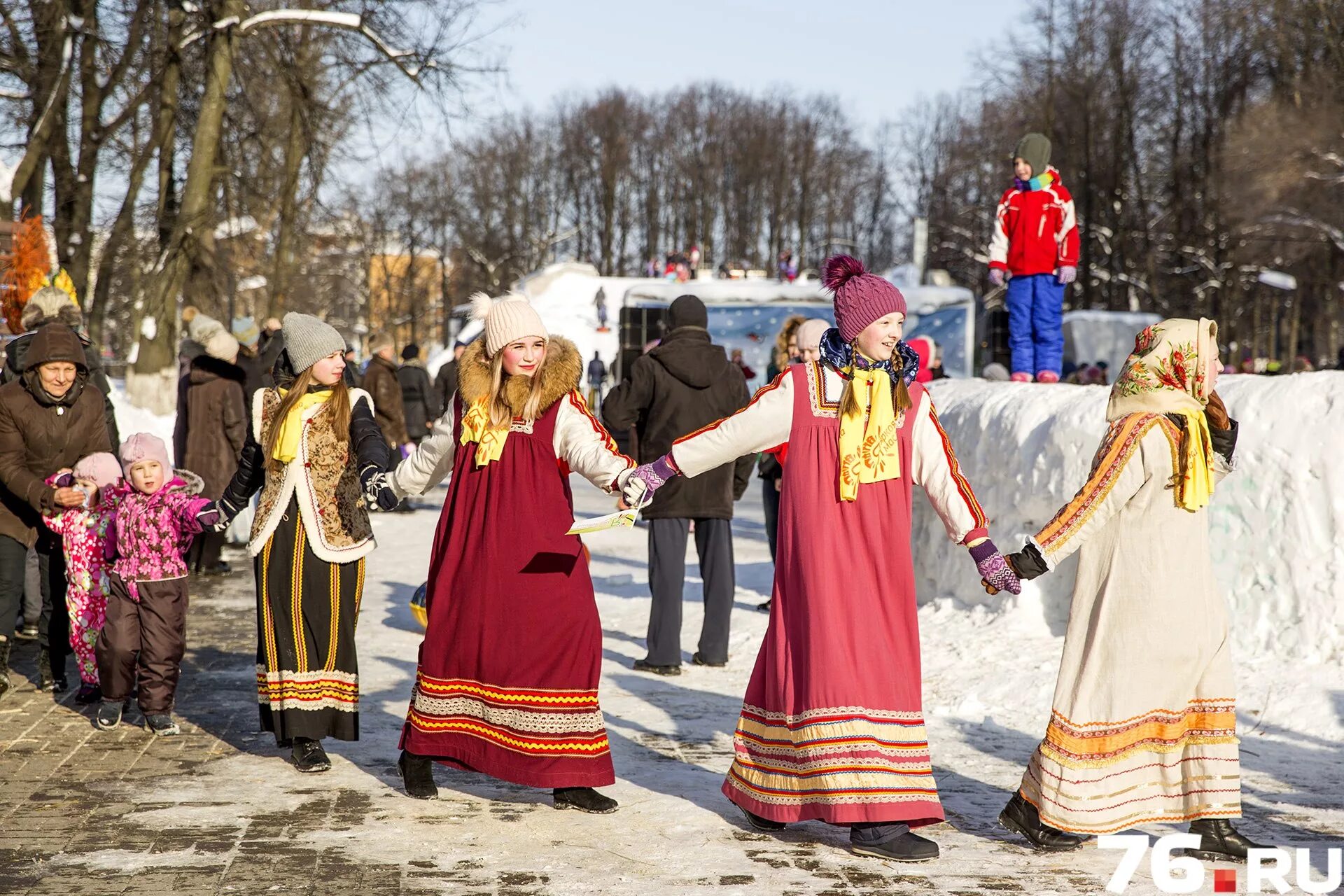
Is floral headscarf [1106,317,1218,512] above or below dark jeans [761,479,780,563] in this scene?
above

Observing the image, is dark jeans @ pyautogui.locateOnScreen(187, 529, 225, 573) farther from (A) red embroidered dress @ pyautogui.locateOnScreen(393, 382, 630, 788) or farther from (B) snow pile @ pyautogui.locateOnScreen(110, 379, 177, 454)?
(A) red embroidered dress @ pyautogui.locateOnScreen(393, 382, 630, 788)

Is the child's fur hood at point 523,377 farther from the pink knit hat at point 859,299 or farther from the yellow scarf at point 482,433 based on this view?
the pink knit hat at point 859,299

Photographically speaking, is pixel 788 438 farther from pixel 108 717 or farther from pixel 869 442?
pixel 108 717

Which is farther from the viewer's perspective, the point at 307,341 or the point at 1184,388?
the point at 307,341

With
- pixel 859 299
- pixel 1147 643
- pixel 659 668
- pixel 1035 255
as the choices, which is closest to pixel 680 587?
pixel 659 668

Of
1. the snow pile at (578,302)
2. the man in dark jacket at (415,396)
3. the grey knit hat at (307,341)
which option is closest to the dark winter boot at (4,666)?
the grey knit hat at (307,341)

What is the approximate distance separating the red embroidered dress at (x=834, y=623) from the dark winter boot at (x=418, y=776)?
3.56 feet

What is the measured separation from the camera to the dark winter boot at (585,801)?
17.7ft

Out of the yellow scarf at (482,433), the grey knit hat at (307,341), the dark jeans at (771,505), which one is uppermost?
the grey knit hat at (307,341)

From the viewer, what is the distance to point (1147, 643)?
4879mm

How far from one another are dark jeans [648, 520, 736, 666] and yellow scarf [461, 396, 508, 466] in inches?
102

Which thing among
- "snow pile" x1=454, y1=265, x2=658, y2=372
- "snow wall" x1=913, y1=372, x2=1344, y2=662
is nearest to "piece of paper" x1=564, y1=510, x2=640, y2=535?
"snow wall" x1=913, y1=372, x2=1344, y2=662

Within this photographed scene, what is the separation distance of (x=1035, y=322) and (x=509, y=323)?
6159 mm

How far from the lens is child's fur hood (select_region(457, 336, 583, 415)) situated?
18.0 ft
